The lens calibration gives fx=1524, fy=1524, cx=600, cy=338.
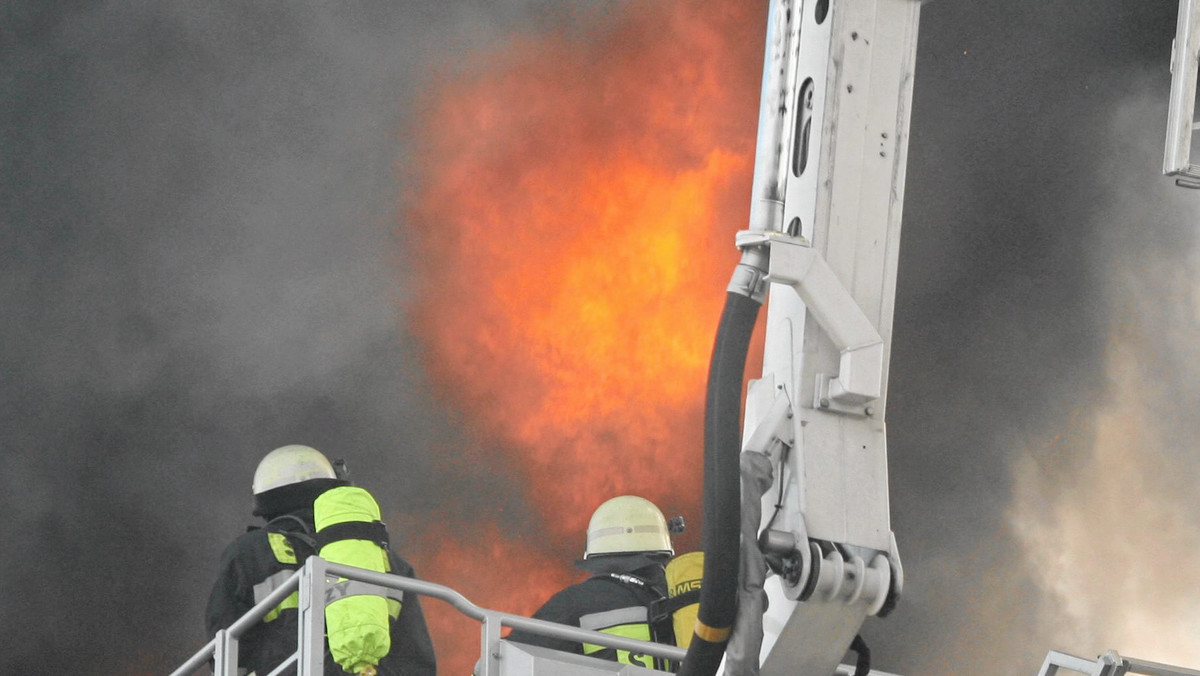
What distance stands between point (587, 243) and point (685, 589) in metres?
7.59

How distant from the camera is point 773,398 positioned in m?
4.67

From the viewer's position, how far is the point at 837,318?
446cm

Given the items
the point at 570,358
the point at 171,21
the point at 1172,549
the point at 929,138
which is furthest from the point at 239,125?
the point at 1172,549

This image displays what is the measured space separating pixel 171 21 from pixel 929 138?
6814 mm

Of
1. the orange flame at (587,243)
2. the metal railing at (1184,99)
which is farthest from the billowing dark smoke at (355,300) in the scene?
the metal railing at (1184,99)

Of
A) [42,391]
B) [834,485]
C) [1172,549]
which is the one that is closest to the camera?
[834,485]

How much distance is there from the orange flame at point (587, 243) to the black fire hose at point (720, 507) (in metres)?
9.51

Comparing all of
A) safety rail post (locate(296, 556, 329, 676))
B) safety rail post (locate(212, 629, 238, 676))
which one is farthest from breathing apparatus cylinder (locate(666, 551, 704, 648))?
safety rail post (locate(212, 629, 238, 676))

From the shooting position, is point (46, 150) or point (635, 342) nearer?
point (46, 150)

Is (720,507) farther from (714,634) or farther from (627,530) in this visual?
(627,530)

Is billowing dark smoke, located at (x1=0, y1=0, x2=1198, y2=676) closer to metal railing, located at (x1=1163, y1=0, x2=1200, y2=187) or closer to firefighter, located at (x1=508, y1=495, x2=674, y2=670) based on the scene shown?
firefighter, located at (x1=508, y1=495, x2=674, y2=670)

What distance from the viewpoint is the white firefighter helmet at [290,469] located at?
23.8ft

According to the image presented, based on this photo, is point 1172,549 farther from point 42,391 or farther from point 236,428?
point 42,391

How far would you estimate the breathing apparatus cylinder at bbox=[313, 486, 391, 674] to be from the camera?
20.1 feet
